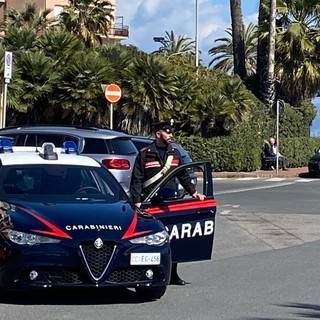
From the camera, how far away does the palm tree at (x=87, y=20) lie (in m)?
46.0

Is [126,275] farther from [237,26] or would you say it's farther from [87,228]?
[237,26]

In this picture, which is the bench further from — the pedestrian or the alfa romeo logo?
the alfa romeo logo

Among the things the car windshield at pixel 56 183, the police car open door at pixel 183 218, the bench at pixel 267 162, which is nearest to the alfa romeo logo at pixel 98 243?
the car windshield at pixel 56 183

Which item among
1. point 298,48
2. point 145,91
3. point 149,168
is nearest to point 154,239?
point 149,168

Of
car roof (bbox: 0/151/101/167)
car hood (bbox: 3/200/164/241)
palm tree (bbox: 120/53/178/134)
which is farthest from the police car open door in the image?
palm tree (bbox: 120/53/178/134)

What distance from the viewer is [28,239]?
8977mm

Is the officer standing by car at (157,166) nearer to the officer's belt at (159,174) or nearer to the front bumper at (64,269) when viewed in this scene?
the officer's belt at (159,174)

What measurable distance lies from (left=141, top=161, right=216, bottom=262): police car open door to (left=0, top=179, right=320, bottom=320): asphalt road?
0.46 meters

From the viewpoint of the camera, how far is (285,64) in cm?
4222

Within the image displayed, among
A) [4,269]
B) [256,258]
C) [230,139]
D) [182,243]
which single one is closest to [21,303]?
[4,269]

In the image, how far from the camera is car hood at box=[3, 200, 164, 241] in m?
9.05

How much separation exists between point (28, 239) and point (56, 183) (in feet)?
4.93

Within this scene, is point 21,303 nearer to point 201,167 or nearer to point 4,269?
point 4,269

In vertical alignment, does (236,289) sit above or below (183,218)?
below
